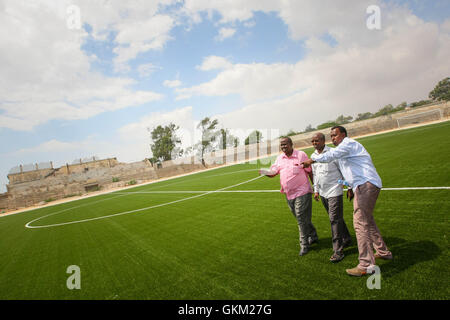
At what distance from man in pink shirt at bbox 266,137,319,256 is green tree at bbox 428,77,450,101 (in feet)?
275

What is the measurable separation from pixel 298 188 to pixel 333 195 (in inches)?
23.2

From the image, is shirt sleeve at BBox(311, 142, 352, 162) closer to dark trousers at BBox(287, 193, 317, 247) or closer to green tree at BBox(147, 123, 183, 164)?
dark trousers at BBox(287, 193, 317, 247)

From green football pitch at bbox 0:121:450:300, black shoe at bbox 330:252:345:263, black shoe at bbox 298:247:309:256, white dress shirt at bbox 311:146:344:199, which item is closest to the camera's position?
green football pitch at bbox 0:121:450:300

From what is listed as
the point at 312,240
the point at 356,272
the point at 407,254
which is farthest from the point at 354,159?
the point at 312,240

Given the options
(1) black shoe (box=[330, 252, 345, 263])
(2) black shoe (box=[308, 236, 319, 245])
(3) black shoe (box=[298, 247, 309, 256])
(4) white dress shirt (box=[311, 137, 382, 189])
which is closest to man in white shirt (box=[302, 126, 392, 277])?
(4) white dress shirt (box=[311, 137, 382, 189])

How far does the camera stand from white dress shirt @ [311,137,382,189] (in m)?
3.00

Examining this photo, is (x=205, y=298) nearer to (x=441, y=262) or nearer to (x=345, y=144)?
(x=345, y=144)

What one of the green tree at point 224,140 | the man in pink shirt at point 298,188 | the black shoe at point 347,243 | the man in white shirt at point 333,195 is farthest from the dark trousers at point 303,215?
the green tree at point 224,140

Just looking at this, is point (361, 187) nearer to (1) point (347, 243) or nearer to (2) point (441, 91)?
(1) point (347, 243)

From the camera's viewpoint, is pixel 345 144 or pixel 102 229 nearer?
pixel 345 144

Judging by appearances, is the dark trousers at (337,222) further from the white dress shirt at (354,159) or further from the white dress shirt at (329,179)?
the white dress shirt at (354,159)

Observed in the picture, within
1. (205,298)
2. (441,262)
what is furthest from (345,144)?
(205,298)
